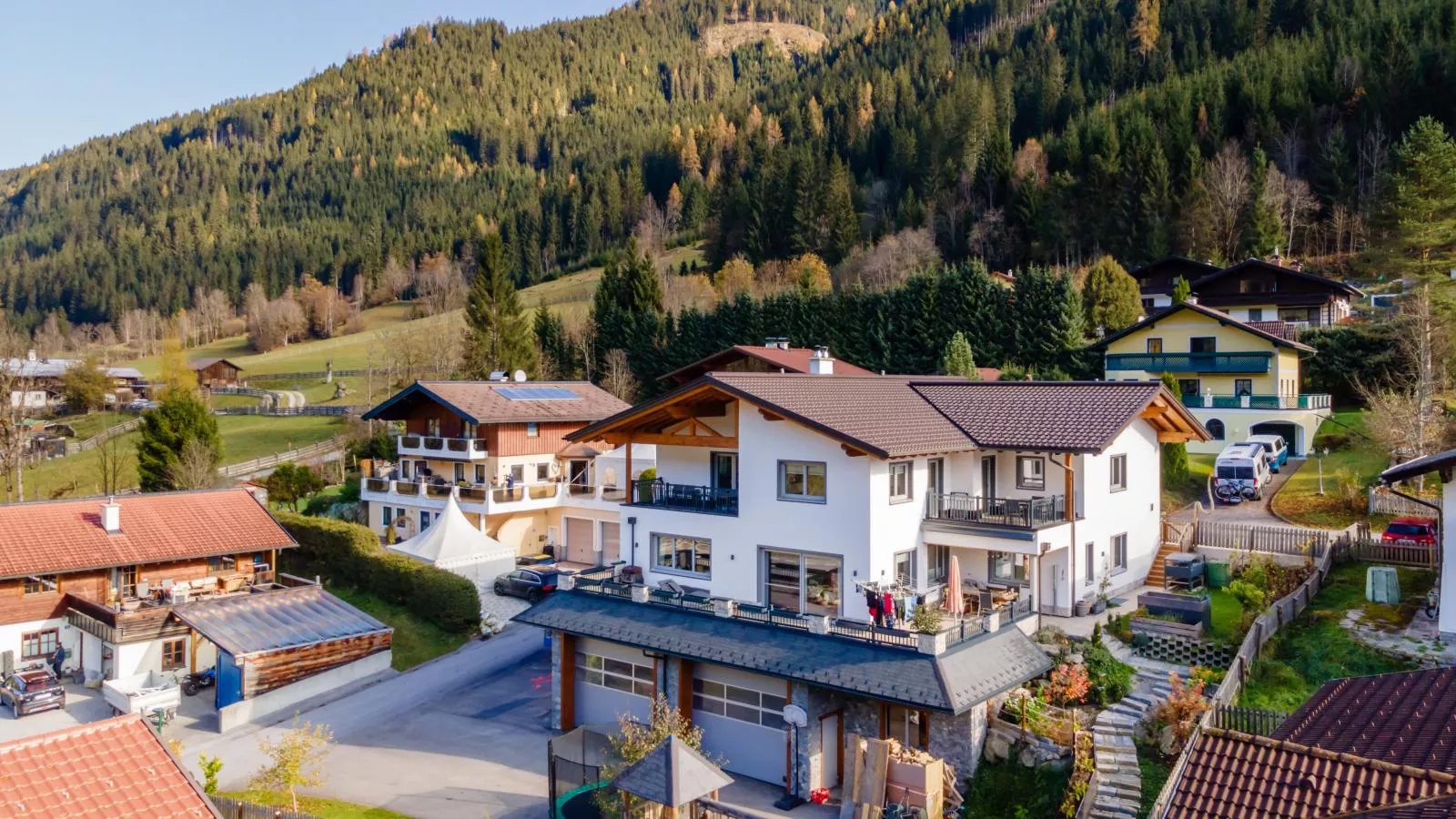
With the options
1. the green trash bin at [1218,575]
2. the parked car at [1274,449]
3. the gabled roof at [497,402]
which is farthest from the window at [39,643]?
the parked car at [1274,449]

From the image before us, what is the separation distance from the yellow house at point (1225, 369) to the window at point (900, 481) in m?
25.7

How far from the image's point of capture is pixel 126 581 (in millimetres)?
31734

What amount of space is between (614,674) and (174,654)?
1557 centimetres

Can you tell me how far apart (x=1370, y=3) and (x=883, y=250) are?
5298 cm

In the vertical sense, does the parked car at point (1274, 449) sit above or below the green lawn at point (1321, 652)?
above

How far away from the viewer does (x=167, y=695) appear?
25.8 meters

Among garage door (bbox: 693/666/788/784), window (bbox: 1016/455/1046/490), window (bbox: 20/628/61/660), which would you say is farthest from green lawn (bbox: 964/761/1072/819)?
window (bbox: 20/628/61/660)

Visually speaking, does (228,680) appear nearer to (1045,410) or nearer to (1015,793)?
(1015,793)

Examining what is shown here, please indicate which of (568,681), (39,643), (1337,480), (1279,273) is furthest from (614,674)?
(1279,273)

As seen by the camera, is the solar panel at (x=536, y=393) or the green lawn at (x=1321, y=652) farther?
the solar panel at (x=536, y=393)

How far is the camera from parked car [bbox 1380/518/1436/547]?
2534 centimetres

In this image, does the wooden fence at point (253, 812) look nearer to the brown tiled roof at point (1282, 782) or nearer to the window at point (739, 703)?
the window at point (739, 703)

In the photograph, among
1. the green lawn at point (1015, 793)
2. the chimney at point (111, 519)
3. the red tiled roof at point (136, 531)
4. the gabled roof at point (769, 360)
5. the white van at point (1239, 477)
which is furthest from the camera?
the gabled roof at point (769, 360)

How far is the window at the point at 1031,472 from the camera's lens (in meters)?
25.7
